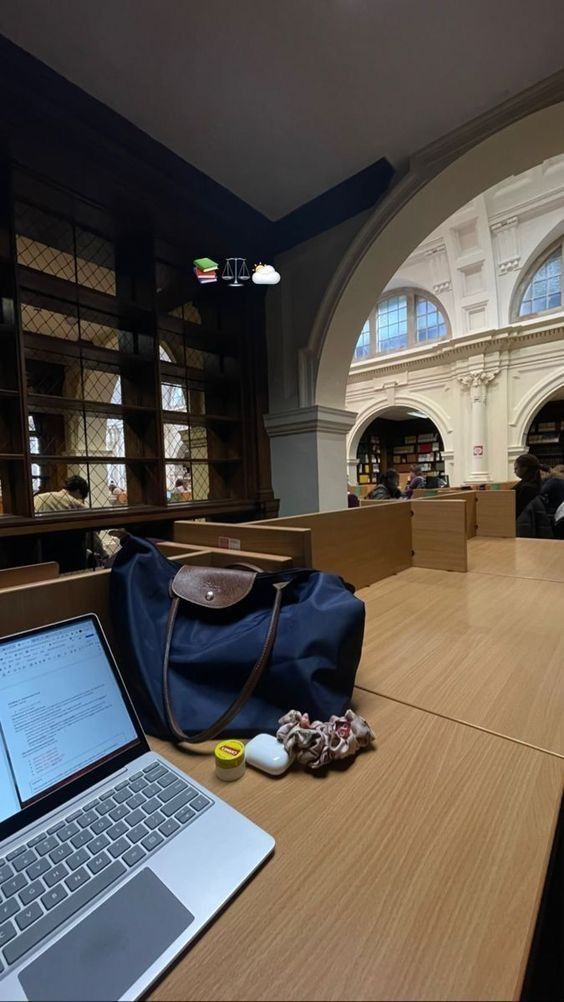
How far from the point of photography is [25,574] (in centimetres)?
108

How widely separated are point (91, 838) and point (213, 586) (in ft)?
1.21

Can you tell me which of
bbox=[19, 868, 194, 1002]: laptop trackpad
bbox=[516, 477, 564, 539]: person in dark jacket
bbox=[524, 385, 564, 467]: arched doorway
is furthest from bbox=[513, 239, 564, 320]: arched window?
bbox=[19, 868, 194, 1002]: laptop trackpad

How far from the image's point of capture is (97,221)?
80.7 inches

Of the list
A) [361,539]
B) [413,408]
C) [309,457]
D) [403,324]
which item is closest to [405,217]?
[309,457]

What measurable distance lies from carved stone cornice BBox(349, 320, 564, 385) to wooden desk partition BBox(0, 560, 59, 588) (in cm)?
686

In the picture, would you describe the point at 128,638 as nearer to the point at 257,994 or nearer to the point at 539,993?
the point at 257,994

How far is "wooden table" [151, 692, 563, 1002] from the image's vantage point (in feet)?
1.07


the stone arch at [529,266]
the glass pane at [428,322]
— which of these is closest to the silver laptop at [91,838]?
the stone arch at [529,266]

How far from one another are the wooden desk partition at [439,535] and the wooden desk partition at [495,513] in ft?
2.71

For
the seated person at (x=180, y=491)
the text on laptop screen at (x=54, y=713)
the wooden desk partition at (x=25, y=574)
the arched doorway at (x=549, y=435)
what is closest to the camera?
the text on laptop screen at (x=54, y=713)

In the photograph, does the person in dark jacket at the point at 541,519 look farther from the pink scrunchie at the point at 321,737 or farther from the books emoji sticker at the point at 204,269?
the pink scrunchie at the point at 321,737

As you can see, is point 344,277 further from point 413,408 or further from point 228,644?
point 413,408

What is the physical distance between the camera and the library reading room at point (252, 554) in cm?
38

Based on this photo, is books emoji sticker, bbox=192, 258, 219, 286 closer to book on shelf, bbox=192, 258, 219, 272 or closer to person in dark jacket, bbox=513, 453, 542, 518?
book on shelf, bbox=192, 258, 219, 272
